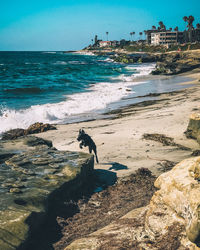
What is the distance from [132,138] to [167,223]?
5.56 m

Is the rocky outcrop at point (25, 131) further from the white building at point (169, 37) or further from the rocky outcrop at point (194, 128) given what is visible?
the white building at point (169, 37)

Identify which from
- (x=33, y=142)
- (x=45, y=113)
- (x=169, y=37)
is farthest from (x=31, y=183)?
(x=169, y=37)

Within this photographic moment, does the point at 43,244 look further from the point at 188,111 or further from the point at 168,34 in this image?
the point at 168,34

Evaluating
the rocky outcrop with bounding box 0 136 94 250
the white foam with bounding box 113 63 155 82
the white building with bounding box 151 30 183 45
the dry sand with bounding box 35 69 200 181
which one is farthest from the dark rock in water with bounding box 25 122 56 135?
the white building with bounding box 151 30 183 45

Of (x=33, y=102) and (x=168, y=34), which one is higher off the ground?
(x=168, y=34)

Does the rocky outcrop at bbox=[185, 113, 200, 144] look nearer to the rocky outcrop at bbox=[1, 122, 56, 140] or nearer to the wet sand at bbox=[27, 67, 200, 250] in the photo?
the wet sand at bbox=[27, 67, 200, 250]

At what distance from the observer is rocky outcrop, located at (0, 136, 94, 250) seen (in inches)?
130

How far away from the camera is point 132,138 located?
843 cm

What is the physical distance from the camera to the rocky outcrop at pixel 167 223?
8.43 feet

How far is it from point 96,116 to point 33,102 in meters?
7.57

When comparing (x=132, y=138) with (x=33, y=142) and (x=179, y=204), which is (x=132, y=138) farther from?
(x=179, y=204)

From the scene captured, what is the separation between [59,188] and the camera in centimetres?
459

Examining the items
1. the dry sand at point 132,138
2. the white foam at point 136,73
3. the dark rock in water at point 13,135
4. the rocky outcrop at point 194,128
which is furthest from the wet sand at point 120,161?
the white foam at point 136,73

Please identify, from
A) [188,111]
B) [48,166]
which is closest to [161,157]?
[48,166]
